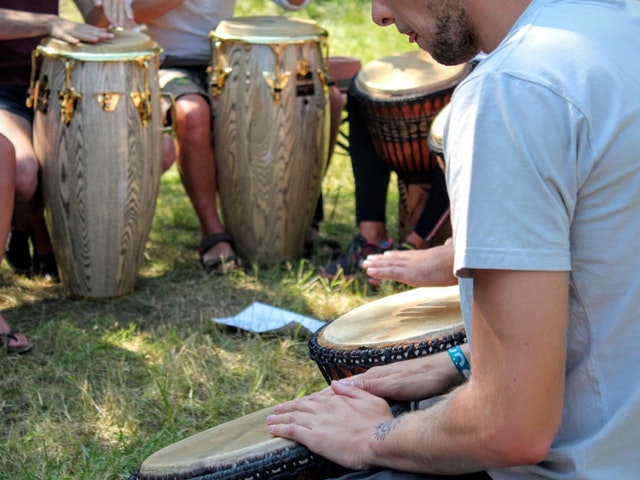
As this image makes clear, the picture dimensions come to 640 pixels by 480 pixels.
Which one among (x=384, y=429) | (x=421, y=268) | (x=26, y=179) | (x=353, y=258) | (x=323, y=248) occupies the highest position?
(x=384, y=429)

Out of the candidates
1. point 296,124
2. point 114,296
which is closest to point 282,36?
point 296,124

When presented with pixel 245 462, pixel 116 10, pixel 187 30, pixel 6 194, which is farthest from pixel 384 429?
pixel 187 30

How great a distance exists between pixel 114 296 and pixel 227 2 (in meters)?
1.39

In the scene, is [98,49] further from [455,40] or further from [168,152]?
[455,40]

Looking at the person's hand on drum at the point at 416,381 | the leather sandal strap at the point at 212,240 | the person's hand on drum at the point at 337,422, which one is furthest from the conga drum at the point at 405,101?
the person's hand on drum at the point at 337,422

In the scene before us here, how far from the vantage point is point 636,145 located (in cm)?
123

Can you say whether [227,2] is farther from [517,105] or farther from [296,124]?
[517,105]

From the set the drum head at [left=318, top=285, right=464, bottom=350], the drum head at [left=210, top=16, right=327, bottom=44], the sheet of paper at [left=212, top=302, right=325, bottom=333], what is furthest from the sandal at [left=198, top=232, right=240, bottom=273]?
the drum head at [left=318, top=285, right=464, bottom=350]

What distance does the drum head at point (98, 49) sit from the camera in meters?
3.24

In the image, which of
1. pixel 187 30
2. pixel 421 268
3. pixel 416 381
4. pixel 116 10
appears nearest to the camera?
pixel 416 381

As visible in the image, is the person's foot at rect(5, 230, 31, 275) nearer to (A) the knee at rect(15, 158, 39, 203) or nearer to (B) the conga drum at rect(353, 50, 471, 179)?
(A) the knee at rect(15, 158, 39, 203)

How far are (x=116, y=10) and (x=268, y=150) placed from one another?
765 mm

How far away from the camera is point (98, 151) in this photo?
3312mm

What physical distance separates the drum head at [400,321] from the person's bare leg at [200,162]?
5.19 feet
